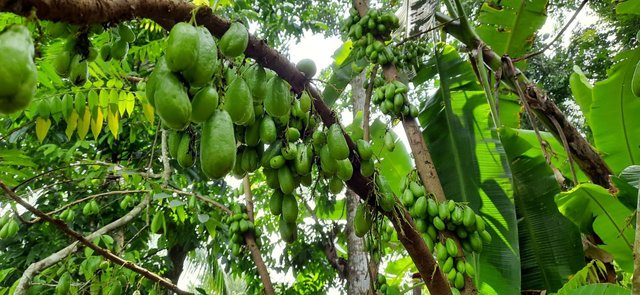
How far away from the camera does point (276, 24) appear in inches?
252

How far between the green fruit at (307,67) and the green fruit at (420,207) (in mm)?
1140

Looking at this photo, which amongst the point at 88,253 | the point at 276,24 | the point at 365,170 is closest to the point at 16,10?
the point at 365,170

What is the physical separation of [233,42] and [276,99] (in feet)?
0.76

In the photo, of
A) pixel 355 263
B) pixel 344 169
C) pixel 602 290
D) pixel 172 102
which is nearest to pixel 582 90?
pixel 602 290

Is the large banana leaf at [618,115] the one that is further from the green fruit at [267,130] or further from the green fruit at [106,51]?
the green fruit at [106,51]

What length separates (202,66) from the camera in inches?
38.5

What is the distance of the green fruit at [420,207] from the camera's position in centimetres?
234

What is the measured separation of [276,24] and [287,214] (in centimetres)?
524

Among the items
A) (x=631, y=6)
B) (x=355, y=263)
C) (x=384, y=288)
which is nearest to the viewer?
(x=384, y=288)

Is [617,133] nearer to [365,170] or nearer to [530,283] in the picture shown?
[530,283]

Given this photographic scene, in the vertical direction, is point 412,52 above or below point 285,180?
above

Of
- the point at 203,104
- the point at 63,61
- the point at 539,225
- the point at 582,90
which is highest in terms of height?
the point at 582,90

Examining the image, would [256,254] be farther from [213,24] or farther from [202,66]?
[202,66]

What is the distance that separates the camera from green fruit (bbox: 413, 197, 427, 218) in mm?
2344
